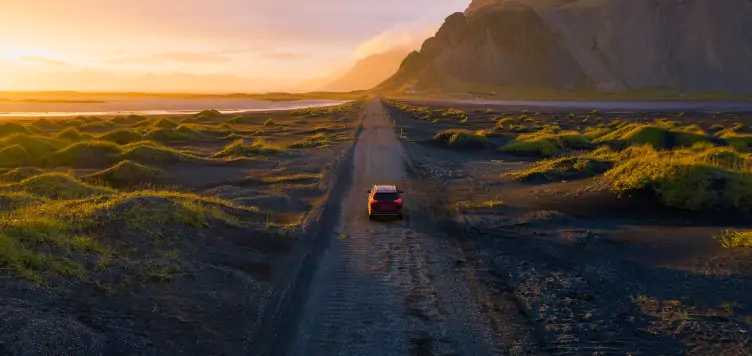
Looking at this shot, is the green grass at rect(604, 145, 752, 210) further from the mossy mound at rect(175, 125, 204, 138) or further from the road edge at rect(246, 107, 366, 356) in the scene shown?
the mossy mound at rect(175, 125, 204, 138)

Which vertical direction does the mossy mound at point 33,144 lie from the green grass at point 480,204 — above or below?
above

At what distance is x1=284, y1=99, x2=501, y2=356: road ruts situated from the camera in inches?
390

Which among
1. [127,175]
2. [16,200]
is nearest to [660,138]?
[127,175]

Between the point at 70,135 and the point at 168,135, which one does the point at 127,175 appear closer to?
the point at 168,135

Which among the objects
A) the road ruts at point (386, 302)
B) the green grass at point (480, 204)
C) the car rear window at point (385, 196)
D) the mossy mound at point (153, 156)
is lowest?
the green grass at point (480, 204)

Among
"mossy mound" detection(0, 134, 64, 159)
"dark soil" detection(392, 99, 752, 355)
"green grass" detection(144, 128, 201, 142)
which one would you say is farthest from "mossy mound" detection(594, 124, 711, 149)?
"mossy mound" detection(0, 134, 64, 159)

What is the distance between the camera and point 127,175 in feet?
99.8

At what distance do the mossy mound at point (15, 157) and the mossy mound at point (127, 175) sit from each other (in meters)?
10.0

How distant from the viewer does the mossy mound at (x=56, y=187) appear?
71.5ft

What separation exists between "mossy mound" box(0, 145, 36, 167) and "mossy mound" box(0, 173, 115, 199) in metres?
16.6

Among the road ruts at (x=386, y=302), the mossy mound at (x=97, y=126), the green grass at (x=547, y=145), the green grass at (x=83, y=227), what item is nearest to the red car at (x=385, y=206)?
the road ruts at (x=386, y=302)

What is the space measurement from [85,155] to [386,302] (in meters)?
35.8

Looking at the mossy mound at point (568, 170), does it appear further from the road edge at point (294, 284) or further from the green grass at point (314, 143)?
the green grass at point (314, 143)

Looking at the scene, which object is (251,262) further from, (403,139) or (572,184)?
(403,139)
